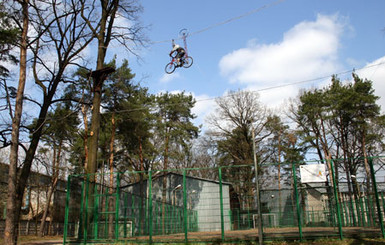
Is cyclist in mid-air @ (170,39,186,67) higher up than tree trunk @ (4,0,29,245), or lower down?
higher up

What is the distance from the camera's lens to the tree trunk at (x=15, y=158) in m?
11.0

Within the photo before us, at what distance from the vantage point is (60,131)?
21.7 m

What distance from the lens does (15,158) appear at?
1137cm

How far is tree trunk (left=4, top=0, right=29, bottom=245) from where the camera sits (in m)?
11.0

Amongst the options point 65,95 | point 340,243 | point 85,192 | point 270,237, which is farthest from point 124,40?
point 340,243

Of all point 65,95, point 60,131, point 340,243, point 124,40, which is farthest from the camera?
point 60,131

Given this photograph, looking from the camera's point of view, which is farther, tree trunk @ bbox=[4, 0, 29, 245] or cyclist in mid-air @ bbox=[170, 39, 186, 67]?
cyclist in mid-air @ bbox=[170, 39, 186, 67]

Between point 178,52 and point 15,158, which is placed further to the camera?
point 178,52

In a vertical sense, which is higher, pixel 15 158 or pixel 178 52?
pixel 178 52

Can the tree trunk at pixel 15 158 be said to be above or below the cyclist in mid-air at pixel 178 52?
below

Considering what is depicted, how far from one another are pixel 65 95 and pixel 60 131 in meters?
4.24

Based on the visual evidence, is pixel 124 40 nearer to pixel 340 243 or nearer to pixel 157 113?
pixel 340 243

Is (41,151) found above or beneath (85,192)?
above

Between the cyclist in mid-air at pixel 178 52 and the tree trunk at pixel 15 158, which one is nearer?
the tree trunk at pixel 15 158
